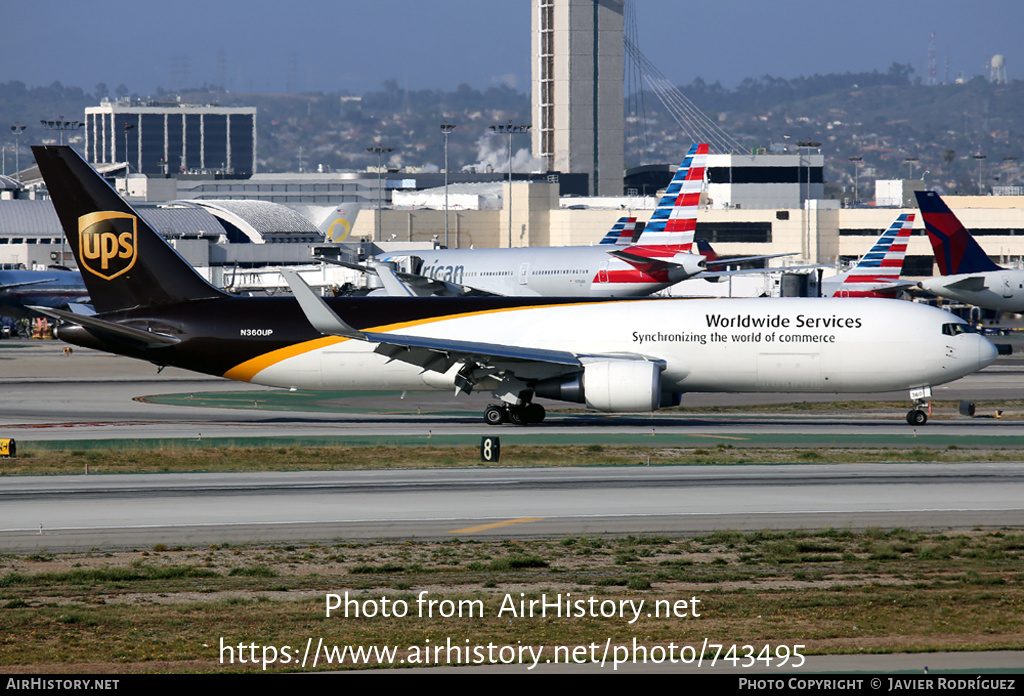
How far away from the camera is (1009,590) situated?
18.4m

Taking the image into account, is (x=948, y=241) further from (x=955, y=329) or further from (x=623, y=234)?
(x=955, y=329)

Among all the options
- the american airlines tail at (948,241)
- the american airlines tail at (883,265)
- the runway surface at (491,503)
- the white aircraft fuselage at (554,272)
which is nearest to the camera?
the runway surface at (491,503)

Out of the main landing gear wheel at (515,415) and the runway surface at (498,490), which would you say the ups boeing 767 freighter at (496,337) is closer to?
the main landing gear wheel at (515,415)

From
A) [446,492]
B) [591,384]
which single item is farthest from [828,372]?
[446,492]

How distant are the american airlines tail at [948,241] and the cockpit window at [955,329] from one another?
1214 inches

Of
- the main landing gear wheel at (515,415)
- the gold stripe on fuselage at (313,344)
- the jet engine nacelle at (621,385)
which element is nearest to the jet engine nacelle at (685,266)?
the gold stripe on fuselage at (313,344)

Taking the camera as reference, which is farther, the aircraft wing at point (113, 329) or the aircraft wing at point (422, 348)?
the aircraft wing at point (113, 329)

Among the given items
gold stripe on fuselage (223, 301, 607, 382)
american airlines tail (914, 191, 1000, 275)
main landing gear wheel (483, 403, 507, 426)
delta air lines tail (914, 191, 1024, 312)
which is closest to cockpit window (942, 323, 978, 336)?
gold stripe on fuselage (223, 301, 607, 382)

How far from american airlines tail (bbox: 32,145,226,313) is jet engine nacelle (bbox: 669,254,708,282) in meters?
35.4

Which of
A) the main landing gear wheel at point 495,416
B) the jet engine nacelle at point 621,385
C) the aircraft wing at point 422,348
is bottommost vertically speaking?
the main landing gear wheel at point 495,416

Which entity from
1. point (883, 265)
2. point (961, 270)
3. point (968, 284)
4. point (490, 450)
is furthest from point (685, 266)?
point (490, 450)

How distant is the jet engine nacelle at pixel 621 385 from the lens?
125 feet
